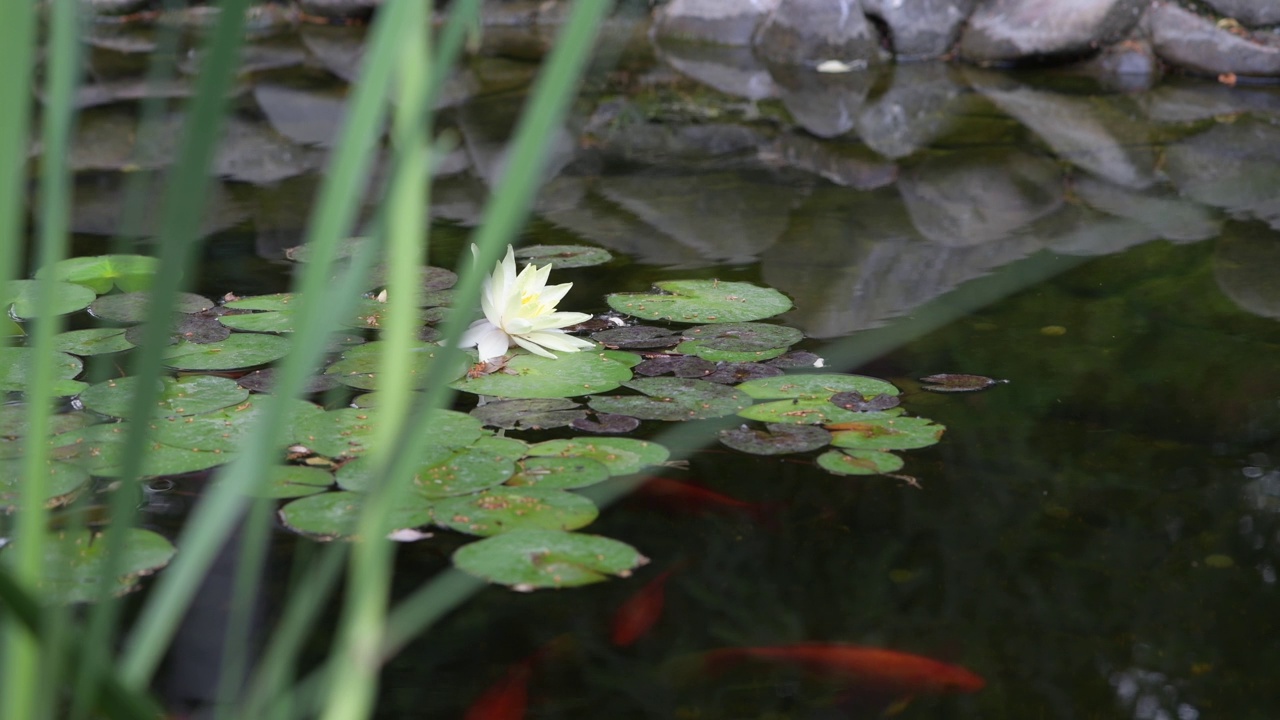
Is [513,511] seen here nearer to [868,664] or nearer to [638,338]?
[868,664]

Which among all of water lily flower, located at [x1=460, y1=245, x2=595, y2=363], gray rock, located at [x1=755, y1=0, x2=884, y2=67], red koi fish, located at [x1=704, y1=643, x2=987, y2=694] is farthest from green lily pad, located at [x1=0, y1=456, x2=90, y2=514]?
gray rock, located at [x1=755, y1=0, x2=884, y2=67]

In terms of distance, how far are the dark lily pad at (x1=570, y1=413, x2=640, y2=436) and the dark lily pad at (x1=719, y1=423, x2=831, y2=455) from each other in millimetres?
125

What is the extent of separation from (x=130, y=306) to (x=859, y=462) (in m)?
1.24

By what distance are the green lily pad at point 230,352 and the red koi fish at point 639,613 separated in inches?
29.7

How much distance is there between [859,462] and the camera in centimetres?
150

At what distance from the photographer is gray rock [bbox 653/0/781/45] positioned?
5.83 metres

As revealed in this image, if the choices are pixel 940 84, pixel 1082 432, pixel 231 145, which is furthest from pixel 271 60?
pixel 1082 432

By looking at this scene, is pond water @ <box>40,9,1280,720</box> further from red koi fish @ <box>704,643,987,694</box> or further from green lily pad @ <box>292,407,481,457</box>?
green lily pad @ <box>292,407,481,457</box>

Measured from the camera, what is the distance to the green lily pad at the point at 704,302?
1.99 metres

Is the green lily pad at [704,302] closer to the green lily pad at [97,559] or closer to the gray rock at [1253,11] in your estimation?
the green lily pad at [97,559]

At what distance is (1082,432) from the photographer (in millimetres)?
1615

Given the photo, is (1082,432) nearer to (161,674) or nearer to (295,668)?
(295,668)

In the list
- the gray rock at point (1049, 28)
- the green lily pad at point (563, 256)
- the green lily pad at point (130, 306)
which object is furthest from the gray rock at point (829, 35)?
the green lily pad at point (130, 306)

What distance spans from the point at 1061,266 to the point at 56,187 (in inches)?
74.8
